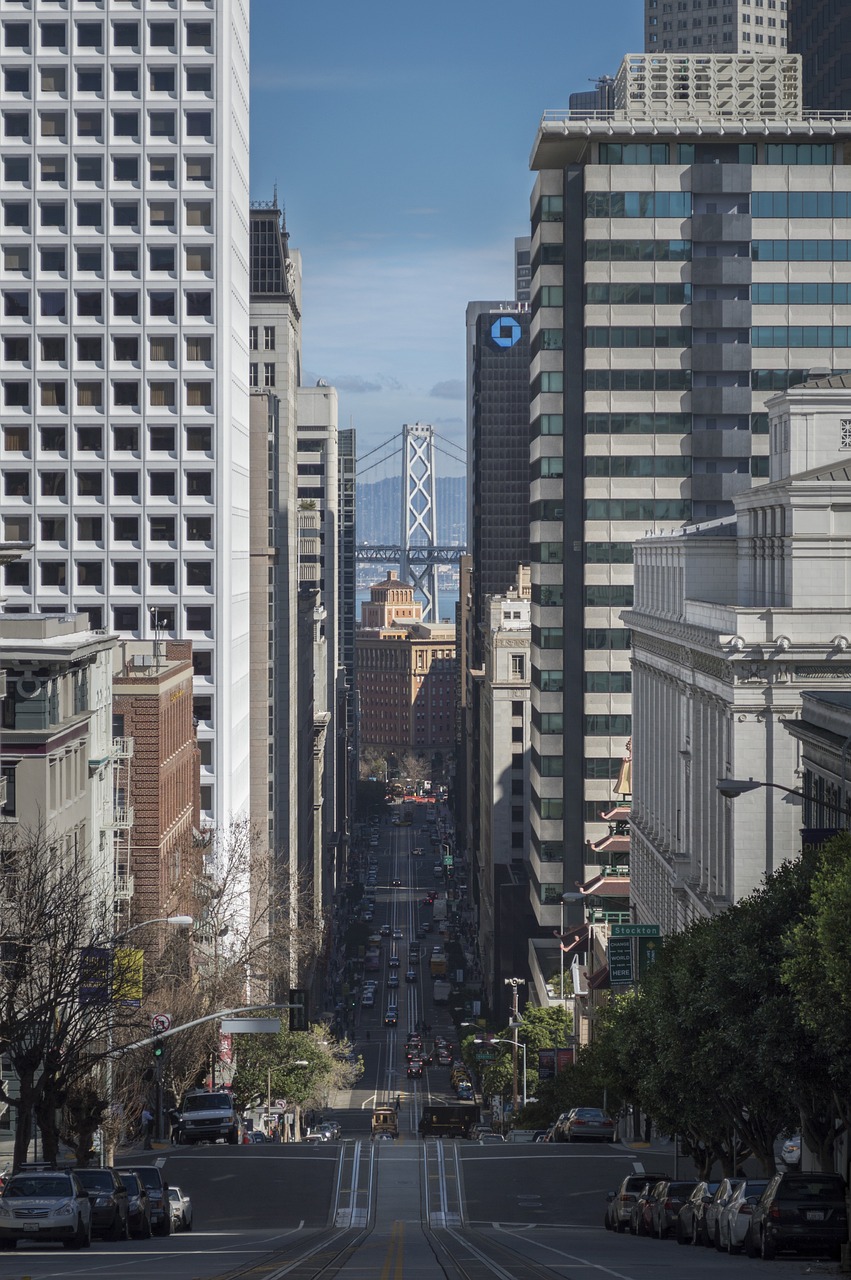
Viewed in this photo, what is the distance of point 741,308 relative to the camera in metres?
125

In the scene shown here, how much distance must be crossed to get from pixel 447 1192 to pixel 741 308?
247ft

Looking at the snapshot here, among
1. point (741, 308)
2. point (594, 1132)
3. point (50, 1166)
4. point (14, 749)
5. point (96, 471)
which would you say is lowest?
point (594, 1132)

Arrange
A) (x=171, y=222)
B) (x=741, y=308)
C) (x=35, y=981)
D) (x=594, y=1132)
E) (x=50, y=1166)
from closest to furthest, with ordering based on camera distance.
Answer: (x=50, y=1166) < (x=35, y=981) < (x=594, y=1132) < (x=171, y=222) < (x=741, y=308)

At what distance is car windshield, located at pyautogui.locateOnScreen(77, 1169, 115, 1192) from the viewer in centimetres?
4634

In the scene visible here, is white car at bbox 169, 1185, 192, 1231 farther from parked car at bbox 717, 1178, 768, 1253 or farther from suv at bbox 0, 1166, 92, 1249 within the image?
parked car at bbox 717, 1178, 768, 1253

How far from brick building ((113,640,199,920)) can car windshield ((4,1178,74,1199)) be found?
45763 millimetres

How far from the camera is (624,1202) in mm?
52438

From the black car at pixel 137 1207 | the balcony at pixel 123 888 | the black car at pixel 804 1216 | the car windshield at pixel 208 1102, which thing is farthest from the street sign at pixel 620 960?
the black car at pixel 804 1216

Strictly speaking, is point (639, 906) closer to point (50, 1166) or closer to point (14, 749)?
point (14, 749)

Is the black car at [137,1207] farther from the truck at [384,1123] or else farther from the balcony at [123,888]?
the truck at [384,1123]

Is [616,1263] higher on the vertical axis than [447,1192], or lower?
higher

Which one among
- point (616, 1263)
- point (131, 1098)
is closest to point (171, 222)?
point (131, 1098)

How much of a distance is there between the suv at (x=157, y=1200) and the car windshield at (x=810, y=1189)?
1738 centimetres

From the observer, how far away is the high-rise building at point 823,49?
516 feet
